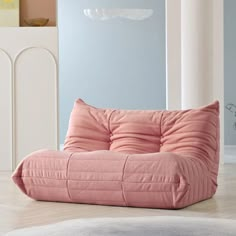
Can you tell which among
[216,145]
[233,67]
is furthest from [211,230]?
[233,67]

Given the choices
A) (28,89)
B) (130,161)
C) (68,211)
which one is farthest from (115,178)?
(28,89)

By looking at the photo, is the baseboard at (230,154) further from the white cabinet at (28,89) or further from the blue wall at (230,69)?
the white cabinet at (28,89)

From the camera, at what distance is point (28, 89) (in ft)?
24.1

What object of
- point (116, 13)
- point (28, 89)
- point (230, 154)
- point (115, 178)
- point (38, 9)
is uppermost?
point (116, 13)

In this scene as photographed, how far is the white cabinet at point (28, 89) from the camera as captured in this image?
7355 millimetres

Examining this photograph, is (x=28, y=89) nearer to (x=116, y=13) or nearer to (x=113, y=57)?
(x=116, y=13)

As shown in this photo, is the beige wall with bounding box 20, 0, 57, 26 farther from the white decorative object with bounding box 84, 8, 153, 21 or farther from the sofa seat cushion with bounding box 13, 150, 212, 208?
the sofa seat cushion with bounding box 13, 150, 212, 208

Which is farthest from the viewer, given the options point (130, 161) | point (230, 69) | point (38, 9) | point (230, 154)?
point (230, 69)

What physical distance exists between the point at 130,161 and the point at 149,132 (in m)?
0.50

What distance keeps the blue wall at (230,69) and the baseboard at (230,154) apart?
11 cm

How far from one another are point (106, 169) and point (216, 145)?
902 mm

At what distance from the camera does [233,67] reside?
1068 cm

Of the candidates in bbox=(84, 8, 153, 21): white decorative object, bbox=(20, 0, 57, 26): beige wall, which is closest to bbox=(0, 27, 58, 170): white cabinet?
bbox=(20, 0, 57, 26): beige wall

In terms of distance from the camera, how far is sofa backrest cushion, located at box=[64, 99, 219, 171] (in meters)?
5.19
